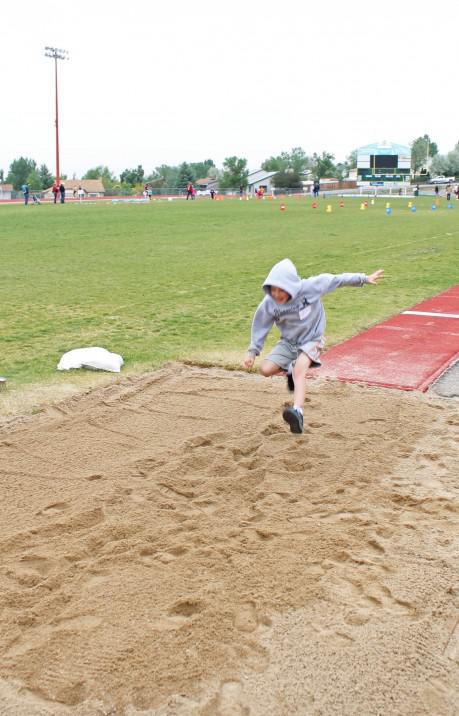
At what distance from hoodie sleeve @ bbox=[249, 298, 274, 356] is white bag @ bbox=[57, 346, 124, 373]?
1.96 meters

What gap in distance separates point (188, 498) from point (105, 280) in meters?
9.46

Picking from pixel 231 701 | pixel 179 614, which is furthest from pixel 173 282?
pixel 231 701

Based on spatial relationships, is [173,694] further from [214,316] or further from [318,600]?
[214,316]

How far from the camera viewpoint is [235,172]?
396 ft

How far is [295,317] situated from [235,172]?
11914 centimetres

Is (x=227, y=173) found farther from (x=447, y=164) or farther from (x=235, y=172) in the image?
(x=447, y=164)

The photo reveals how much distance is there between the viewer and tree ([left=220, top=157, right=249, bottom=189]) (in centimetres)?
11981

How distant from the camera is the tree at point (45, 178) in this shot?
122 meters

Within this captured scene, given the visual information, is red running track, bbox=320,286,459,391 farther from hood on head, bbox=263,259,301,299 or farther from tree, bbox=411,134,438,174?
tree, bbox=411,134,438,174

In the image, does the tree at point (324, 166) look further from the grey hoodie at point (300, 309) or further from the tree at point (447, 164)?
the grey hoodie at point (300, 309)

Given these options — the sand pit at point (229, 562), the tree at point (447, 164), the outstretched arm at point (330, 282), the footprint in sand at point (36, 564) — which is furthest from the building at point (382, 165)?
the footprint in sand at point (36, 564)

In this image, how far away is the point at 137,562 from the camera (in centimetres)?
374

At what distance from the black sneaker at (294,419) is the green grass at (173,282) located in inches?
105

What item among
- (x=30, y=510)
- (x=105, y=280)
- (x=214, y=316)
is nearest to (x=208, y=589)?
(x=30, y=510)
